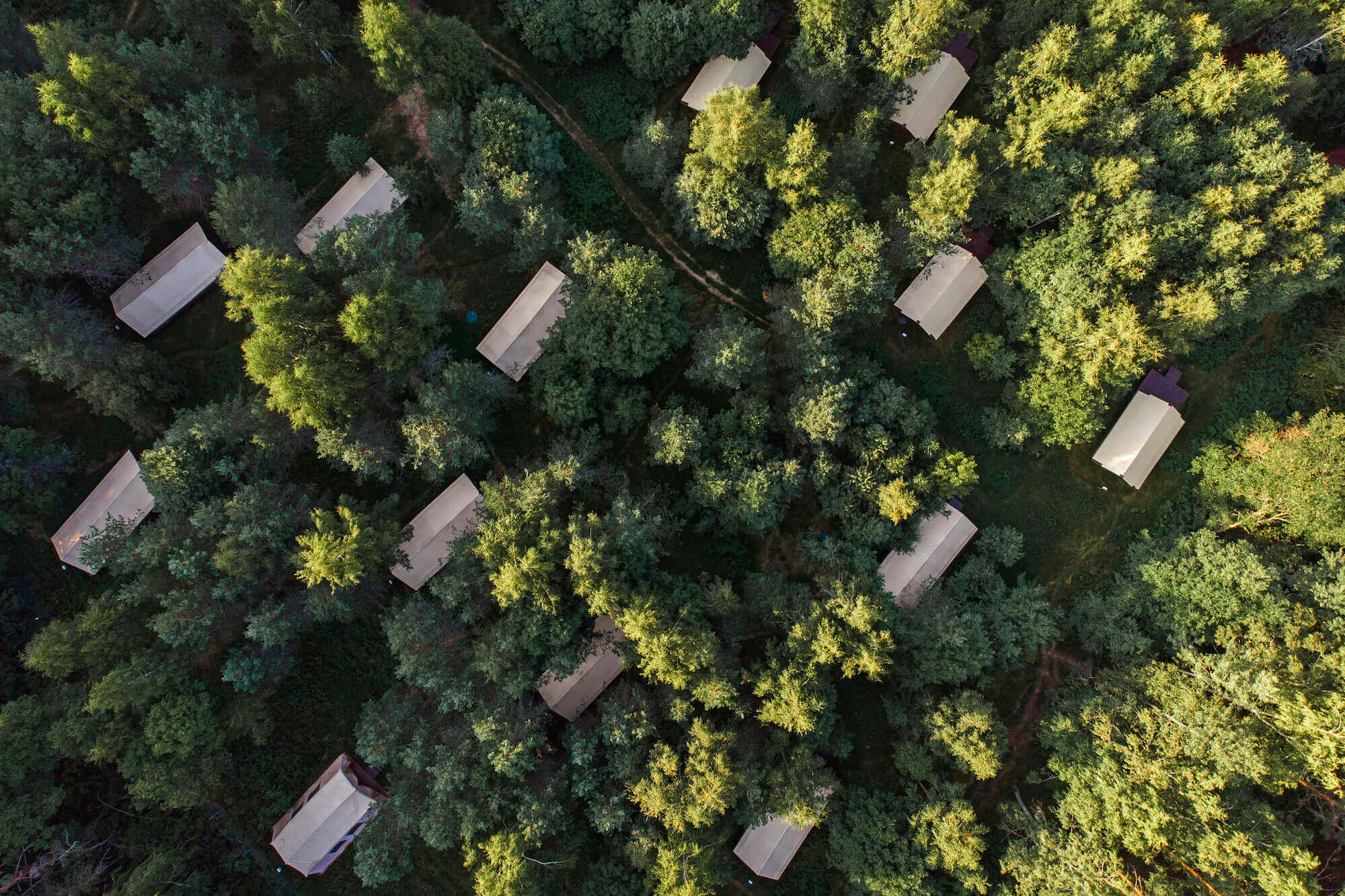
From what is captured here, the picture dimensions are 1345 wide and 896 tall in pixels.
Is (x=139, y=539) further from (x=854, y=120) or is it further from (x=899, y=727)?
(x=854, y=120)

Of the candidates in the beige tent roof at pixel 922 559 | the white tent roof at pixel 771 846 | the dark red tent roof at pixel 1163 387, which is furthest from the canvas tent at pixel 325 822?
the dark red tent roof at pixel 1163 387

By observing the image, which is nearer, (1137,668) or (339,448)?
(339,448)

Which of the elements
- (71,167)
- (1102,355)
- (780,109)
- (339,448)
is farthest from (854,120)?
(71,167)

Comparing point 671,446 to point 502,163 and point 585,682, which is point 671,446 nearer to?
point 585,682

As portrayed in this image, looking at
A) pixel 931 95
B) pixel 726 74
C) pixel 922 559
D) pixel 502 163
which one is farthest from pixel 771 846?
pixel 726 74

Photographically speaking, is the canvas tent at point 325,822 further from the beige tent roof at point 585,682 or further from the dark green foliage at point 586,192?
the dark green foliage at point 586,192

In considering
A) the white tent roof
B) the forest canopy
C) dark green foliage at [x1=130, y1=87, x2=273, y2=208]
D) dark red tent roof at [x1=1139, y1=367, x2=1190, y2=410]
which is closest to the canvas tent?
the forest canopy

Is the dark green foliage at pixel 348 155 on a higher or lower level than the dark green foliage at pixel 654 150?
lower
